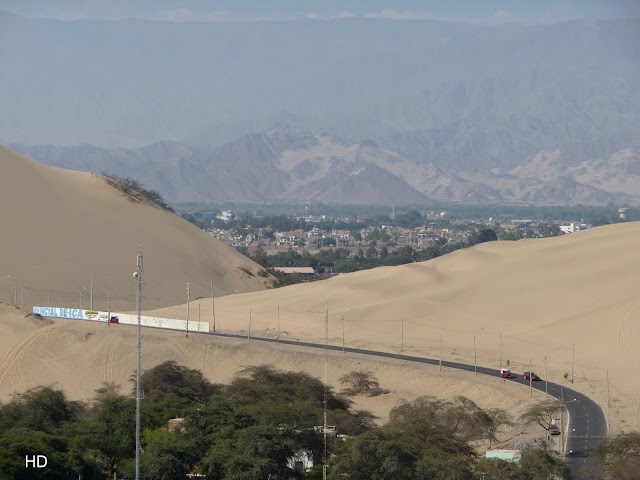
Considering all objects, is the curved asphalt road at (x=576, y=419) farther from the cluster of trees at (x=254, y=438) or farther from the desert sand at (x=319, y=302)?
the cluster of trees at (x=254, y=438)

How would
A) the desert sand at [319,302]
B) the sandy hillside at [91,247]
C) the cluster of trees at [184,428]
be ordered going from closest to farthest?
the cluster of trees at [184,428] < the desert sand at [319,302] < the sandy hillside at [91,247]

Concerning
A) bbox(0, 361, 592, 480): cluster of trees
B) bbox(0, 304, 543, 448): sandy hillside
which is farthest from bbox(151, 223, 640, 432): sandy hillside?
bbox(0, 361, 592, 480): cluster of trees

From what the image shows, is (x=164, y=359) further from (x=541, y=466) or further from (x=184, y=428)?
(x=541, y=466)

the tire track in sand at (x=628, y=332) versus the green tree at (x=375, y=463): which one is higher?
the tire track in sand at (x=628, y=332)

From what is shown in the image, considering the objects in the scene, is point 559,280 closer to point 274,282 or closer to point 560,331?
point 560,331

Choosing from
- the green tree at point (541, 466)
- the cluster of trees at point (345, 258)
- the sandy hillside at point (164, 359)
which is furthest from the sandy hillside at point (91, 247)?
the green tree at point (541, 466)

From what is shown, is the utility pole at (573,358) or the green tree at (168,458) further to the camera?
the utility pole at (573,358)

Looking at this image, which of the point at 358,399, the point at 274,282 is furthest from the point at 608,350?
the point at 274,282

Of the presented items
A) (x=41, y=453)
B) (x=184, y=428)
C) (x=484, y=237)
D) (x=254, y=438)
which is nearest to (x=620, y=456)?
(x=254, y=438)
